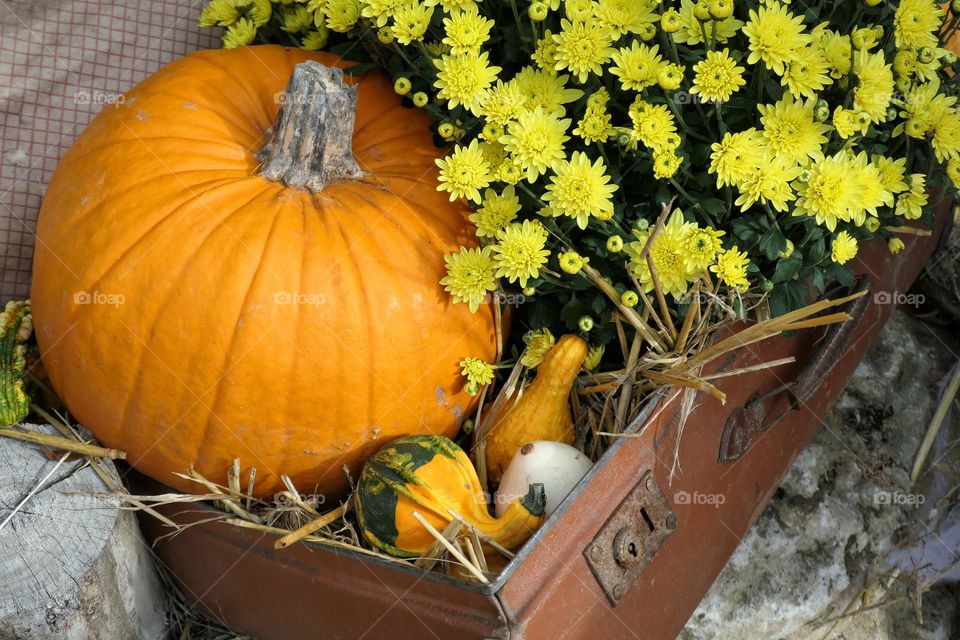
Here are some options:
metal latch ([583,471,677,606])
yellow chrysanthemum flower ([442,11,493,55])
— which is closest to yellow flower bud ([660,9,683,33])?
yellow chrysanthemum flower ([442,11,493,55])

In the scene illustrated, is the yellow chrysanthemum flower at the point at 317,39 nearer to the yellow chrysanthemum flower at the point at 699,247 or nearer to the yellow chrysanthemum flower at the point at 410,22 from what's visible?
the yellow chrysanthemum flower at the point at 410,22

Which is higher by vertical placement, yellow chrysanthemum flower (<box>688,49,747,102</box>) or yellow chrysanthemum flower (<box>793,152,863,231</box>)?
yellow chrysanthemum flower (<box>688,49,747,102</box>)

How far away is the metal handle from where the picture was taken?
1.42 meters

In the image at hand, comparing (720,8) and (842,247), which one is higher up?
(720,8)

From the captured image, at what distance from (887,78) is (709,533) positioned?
716mm

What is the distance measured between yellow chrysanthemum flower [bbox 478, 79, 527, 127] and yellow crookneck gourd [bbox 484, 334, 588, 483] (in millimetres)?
335

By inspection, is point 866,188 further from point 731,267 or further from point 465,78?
point 465,78

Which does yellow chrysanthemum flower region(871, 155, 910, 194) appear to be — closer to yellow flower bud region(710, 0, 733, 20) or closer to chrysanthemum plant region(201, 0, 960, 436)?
chrysanthemum plant region(201, 0, 960, 436)

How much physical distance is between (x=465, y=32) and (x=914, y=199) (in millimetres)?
661

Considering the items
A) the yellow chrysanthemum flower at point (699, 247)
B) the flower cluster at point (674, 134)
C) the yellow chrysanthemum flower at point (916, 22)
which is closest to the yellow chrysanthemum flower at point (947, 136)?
the flower cluster at point (674, 134)

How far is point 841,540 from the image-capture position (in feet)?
5.55

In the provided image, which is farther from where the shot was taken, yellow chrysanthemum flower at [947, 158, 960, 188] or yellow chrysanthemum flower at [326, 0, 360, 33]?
yellow chrysanthemum flower at [326, 0, 360, 33]

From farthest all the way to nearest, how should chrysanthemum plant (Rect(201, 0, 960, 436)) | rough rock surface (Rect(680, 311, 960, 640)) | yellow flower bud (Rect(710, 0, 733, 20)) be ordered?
rough rock surface (Rect(680, 311, 960, 640))
chrysanthemum plant (Rect(201, 0, 960, 436))
yellow flower bud (Rect(710, 0, 733, 20))

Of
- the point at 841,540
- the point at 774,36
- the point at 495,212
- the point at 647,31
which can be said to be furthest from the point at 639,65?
the point at 841,540
